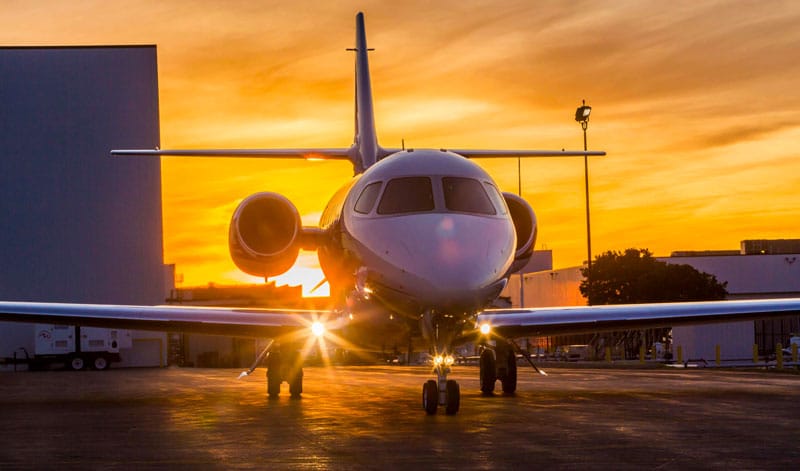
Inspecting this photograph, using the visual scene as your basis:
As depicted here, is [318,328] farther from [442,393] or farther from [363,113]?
[363,113]

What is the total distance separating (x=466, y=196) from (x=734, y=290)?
73.4 metres

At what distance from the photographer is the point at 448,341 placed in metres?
13.3

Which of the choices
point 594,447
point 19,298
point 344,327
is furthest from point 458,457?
point 19,298

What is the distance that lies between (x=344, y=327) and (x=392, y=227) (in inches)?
104

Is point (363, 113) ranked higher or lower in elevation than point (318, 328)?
higher

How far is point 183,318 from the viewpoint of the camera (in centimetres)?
1680

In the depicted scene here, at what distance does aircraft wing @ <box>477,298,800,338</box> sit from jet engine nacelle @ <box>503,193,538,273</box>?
1.23 metres

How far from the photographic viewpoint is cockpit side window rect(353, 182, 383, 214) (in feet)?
46.3

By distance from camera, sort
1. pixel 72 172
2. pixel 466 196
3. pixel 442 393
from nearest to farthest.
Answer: pixel 442 393, pixel 466 196, pixel 72 172

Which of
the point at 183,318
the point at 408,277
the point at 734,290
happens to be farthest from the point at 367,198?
the point at 734,290

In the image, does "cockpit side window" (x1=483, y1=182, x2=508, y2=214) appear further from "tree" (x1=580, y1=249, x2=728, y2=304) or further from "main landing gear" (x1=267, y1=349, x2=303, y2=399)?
"tree" (x1=580, y1=249, x2=728, y2=304)

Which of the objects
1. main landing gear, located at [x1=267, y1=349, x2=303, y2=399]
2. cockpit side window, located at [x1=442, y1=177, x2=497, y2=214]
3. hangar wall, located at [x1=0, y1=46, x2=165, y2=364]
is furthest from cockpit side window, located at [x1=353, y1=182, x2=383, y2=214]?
hangar wall, located at [x1=0, y1=46, x2=165, y2=364]

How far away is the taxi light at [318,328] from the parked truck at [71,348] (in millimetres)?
38109

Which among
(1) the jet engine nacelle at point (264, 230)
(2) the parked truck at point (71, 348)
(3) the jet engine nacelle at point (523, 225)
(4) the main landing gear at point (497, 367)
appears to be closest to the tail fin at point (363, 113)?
(1) the jet engine nacelle at point (264, 230)
